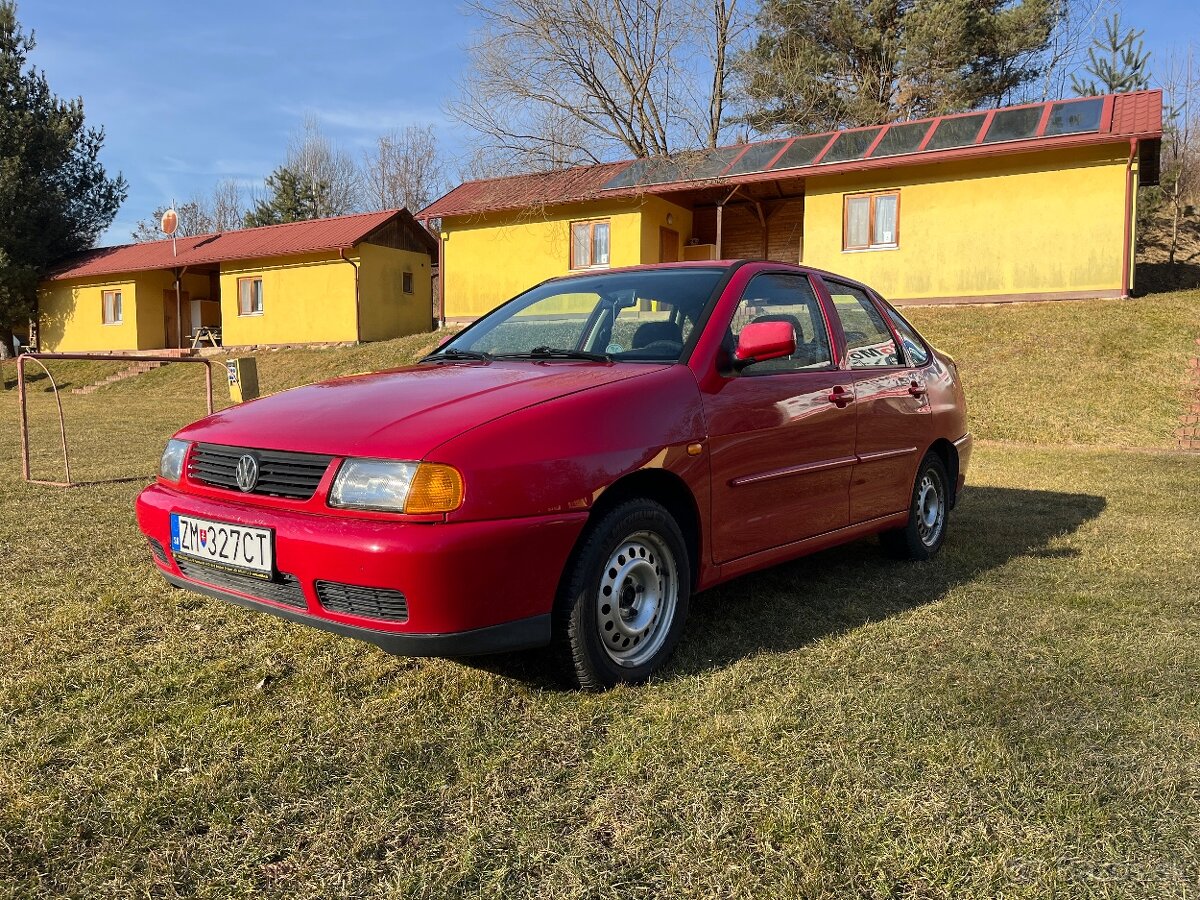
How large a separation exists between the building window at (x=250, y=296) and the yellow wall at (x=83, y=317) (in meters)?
4.65

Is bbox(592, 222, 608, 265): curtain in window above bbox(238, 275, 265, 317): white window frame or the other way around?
above

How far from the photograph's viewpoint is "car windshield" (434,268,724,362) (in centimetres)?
341

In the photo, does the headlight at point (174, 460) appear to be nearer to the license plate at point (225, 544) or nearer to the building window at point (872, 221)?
the license plate at point (225, 544)

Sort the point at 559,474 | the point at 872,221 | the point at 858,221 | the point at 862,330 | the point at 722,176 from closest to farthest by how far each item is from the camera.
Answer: the point at 559,474
the point at 862,330
the point at 872,221
the point at 858,221
the point at 722,176

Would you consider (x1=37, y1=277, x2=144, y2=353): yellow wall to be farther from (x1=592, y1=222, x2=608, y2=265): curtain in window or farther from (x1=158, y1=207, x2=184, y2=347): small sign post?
(x1=592, y1=222, x2=608, y2=265): curtain in window

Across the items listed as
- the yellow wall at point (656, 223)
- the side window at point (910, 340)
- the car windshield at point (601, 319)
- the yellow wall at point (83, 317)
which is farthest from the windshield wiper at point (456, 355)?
the yellow wall at point (83, 317)

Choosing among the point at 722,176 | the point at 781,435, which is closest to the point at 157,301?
the point at 722,176

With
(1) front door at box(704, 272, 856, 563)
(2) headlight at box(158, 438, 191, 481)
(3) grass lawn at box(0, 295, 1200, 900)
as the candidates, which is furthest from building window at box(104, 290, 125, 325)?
(1) front door at box(704, 272, 856, 563)

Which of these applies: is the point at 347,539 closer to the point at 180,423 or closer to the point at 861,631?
the point at 861,631

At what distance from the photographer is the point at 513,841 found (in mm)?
2002

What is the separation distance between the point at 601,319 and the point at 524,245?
19.3m

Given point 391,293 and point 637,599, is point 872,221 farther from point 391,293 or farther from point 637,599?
point 637,599

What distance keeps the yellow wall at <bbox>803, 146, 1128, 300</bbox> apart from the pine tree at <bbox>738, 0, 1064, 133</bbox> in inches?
395

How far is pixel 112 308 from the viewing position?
28.5 metres
